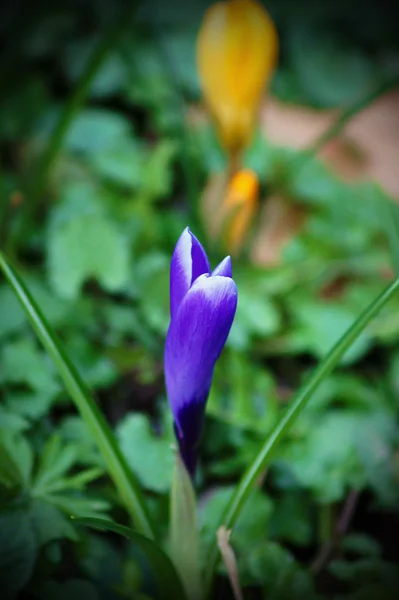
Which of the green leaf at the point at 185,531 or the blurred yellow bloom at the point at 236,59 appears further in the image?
the blurred yellow bloom at the point at 236,59

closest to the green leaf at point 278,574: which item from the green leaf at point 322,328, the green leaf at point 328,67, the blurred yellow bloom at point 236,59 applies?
the green leaf at point 322,328

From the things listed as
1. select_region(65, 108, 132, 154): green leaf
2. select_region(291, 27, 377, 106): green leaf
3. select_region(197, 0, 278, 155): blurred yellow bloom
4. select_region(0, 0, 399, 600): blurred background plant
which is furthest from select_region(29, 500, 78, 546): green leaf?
select_region(291, 27, 377, 106): green leaf

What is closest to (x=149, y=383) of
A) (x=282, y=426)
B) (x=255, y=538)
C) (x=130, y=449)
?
(x=130, y=449)

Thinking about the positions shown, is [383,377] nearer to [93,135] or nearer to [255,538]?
[255,538]

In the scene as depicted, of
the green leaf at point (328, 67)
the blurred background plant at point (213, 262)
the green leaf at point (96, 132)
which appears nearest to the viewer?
the blurred background plant at point (213, 262)

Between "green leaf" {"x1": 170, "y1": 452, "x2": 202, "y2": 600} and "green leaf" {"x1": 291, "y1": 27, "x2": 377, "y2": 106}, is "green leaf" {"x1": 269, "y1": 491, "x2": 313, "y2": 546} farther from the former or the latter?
Result: "green leaf" {"x1": 291, "y1": 27, "x2": 377, "y2": 106}

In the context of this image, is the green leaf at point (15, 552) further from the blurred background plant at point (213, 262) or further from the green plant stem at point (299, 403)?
the green plant stem at point (299, 403)
